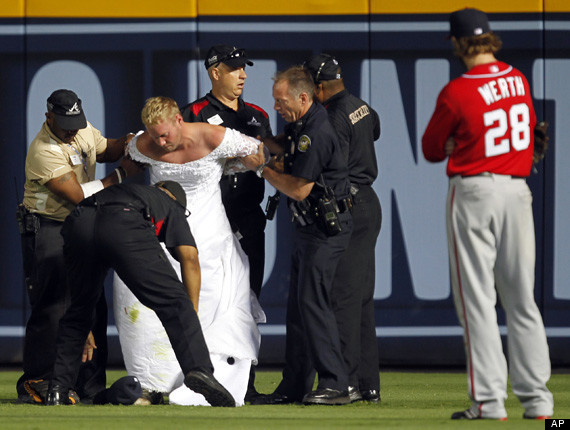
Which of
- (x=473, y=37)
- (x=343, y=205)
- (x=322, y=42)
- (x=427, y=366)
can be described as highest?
(x=322, y=42)

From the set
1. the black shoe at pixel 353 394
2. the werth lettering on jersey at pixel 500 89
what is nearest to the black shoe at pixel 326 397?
the black shoe at pixel 353 394

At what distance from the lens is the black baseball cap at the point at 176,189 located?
16.0 feet

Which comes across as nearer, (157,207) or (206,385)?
(206,385)

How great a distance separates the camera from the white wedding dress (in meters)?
5.10

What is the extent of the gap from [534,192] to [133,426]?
4.28 metres

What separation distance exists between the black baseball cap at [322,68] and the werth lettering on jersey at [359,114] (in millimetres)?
213

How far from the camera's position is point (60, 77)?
7.46 meters

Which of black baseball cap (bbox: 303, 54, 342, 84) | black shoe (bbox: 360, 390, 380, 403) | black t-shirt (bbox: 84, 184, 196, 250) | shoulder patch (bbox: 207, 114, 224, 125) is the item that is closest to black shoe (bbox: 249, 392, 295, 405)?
black shoe (bbox: 360, 390, 380, 403)

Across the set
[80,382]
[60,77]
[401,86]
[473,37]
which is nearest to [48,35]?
[60,77]

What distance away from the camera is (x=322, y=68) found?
5289 mm

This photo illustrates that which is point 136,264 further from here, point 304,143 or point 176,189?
point 304,143

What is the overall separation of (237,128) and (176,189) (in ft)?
2.69

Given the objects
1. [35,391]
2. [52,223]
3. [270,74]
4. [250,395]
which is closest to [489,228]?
[250,395]

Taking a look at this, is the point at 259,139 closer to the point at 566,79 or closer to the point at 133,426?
the point at 133,426
